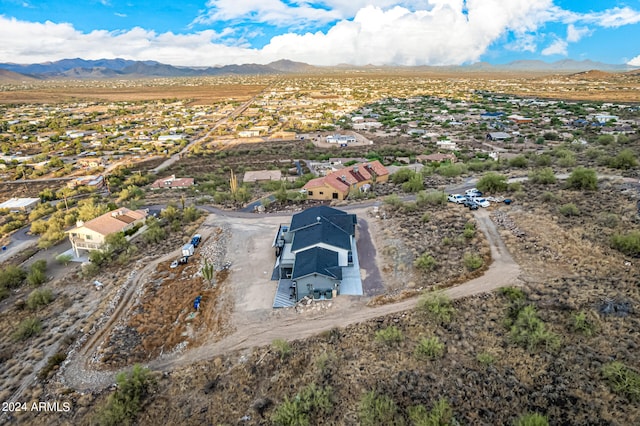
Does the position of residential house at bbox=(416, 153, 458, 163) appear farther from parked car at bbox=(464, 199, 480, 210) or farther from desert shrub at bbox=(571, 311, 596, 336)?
desert shrub at bbox=(571, 311, 596, 336)

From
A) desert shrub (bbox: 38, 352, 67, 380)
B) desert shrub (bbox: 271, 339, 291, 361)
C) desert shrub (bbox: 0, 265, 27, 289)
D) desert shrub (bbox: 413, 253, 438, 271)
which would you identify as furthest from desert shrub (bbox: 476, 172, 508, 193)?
desert shrub (bbox: 0, 265, 27, 289)

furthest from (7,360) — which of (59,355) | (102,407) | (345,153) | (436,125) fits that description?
(436,125)

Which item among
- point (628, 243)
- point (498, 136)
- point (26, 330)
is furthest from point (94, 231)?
point (498, 136)

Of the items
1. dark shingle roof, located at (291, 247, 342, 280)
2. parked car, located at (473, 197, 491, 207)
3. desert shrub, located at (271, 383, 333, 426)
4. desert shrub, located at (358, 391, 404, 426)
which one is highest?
parked car, located at (473, 197, 491, 207)

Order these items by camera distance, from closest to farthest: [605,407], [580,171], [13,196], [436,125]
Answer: [605,407], [580,171], [13,196], [436,125]

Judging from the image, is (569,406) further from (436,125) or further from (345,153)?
(436,125)
